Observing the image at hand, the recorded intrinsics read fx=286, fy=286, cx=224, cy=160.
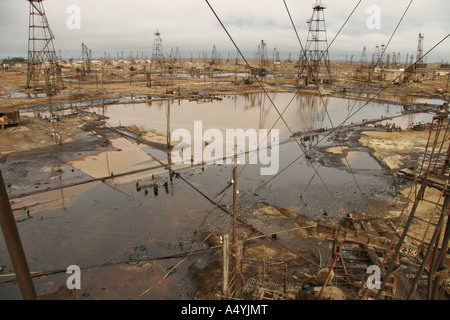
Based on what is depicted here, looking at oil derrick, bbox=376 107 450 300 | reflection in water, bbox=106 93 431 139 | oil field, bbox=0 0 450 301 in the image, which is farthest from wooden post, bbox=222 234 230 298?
reflection in water, bbox=106 93 431 139

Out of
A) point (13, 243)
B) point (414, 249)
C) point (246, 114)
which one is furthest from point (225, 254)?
point (246, 114)

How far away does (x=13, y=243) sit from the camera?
10.6 ft

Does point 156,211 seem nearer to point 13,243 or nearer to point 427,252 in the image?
point 13,243

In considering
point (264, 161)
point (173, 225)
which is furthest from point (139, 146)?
point (173, 225)

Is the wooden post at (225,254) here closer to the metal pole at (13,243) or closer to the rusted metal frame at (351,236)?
the rusted metal frame at (351,236)

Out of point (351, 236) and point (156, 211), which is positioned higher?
point (351, 236)

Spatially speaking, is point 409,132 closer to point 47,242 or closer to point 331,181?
point 331,181

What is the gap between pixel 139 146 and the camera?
1828 cm

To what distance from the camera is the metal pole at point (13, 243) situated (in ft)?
10.2

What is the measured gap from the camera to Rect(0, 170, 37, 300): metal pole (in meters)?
3.11

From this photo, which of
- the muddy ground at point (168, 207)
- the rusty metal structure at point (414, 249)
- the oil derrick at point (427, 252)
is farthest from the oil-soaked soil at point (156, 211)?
the oil derrick at point (427, 252)

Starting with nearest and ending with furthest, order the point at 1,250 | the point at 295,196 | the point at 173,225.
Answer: the point at 1,250 → the point at 173,225 → the point at 295,196

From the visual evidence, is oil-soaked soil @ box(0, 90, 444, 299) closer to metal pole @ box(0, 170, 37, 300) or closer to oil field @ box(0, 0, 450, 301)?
oil field @ box(0, 0, 450, 301)

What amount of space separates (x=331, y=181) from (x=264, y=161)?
3864 millimetres
